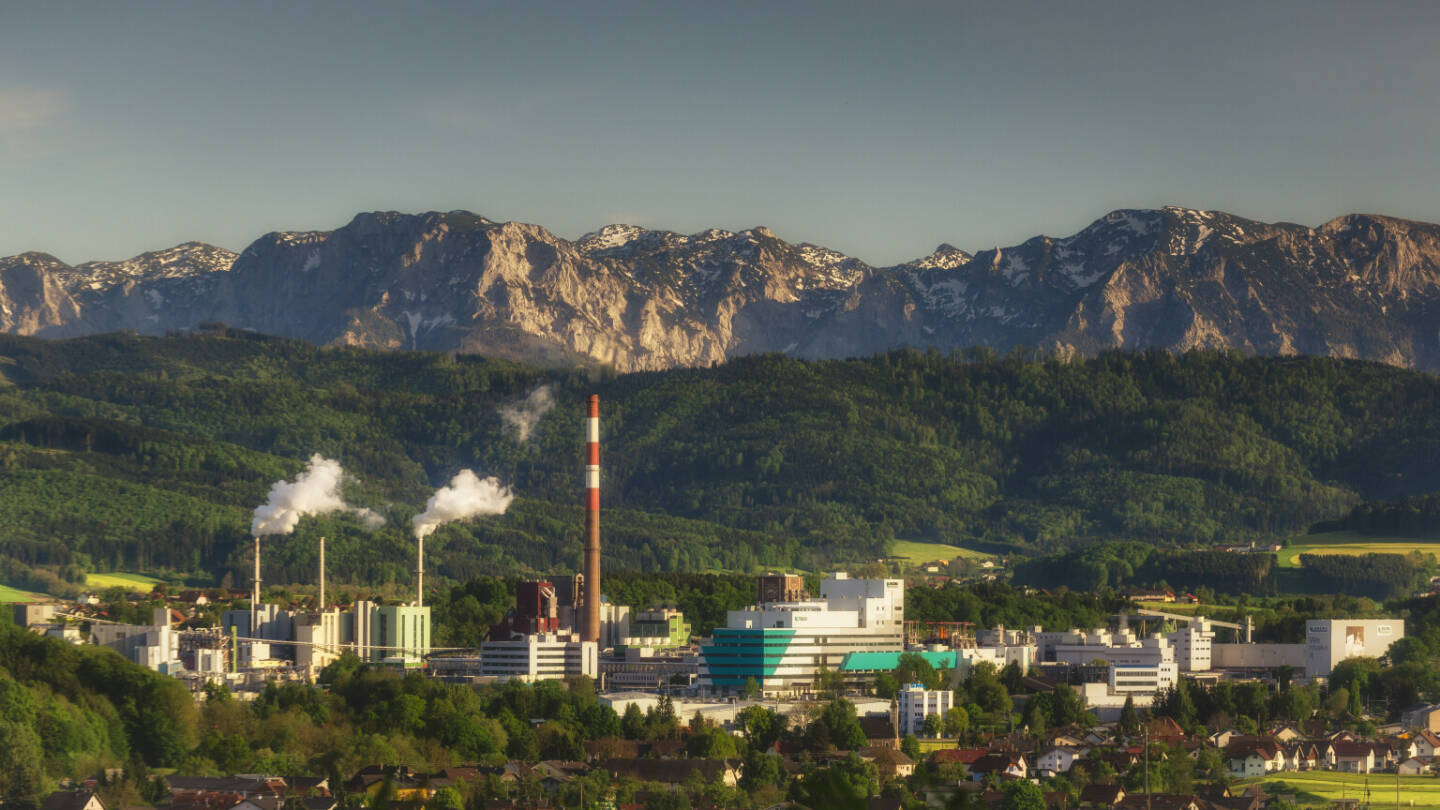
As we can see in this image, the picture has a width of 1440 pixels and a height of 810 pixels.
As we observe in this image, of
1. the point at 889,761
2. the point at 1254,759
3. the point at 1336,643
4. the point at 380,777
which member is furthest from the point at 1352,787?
the point at 1336,643

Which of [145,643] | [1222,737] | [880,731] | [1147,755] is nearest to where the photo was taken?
[1147,755]

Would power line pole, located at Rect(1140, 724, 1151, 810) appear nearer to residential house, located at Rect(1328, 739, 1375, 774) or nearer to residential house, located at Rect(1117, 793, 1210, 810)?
residential house, located at Rect(1117, 793, 1210, 810)

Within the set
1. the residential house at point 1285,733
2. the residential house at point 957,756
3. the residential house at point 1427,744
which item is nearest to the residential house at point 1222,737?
the residential house at point 1285,733

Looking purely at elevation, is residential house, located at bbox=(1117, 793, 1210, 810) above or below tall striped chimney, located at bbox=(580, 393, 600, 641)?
below

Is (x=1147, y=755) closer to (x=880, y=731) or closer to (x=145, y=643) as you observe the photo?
(x=880, y=731)

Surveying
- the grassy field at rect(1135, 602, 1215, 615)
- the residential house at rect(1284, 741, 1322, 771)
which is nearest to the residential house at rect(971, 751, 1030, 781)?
the residential house at rect(1284, 741, 1322, 771)

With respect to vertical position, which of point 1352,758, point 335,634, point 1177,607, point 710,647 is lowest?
point 1352,758

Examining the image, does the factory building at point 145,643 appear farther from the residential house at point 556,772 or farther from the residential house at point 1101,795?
the residential house at point 1101,795
